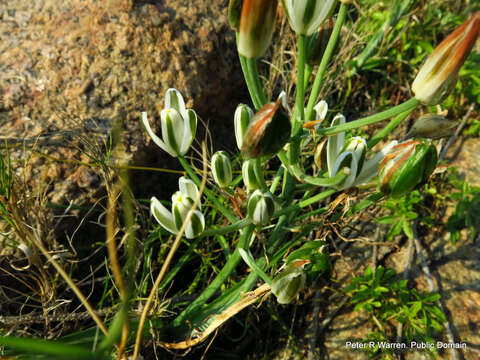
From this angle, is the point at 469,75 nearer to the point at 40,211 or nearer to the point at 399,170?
the point at 399,170

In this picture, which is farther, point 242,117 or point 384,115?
point 242,117

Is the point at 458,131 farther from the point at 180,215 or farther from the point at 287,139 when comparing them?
the point at 180,215

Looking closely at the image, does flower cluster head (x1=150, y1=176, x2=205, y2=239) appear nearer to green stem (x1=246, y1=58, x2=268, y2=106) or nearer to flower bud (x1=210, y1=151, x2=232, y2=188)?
flower bud (x1=210, y1=151, x2=232, y2=188)

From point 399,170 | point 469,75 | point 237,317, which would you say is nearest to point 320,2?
point 399,170

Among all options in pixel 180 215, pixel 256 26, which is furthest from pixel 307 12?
pixel 180 215

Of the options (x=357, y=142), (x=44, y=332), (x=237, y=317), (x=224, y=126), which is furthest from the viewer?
(x=224, y=126)

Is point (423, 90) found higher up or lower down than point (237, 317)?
higher up

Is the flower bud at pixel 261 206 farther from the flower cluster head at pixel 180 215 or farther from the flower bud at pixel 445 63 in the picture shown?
the flower bud at pixel 445 63
